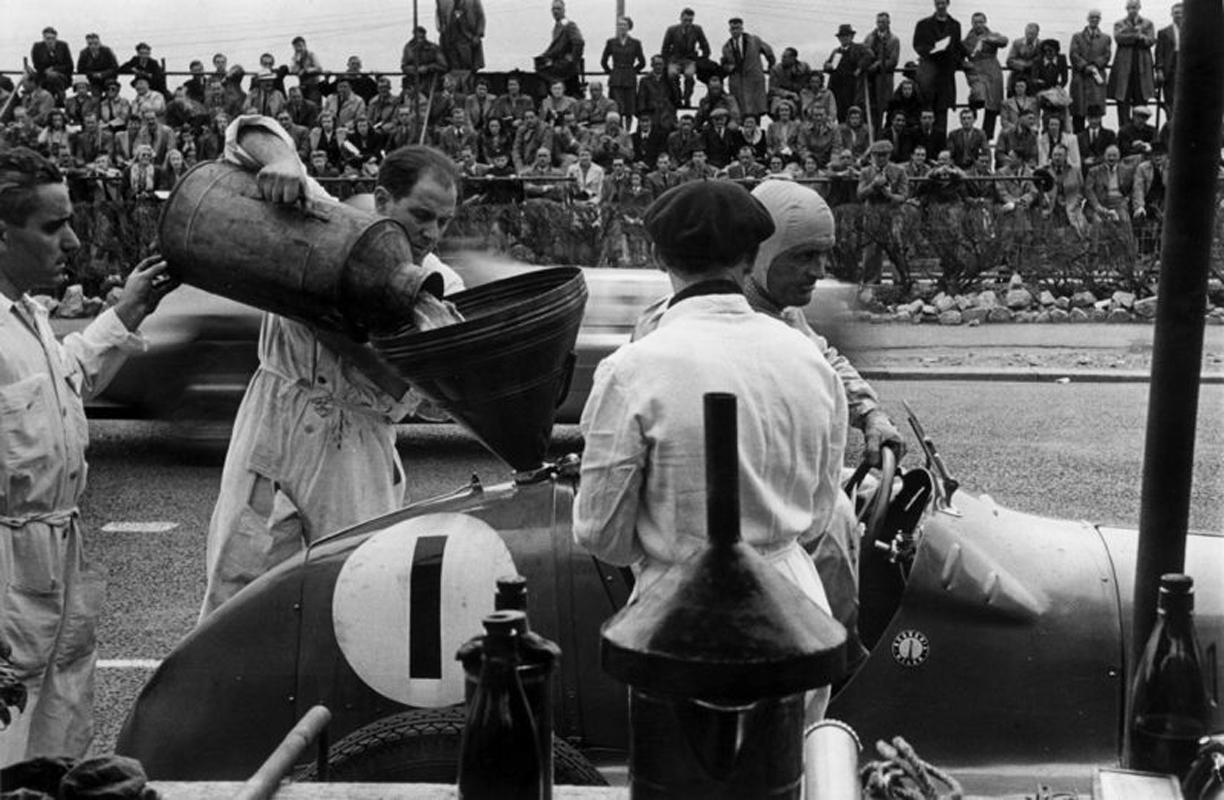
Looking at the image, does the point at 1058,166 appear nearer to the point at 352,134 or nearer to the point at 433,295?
the point at 352,134

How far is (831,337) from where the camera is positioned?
1123 centimetres

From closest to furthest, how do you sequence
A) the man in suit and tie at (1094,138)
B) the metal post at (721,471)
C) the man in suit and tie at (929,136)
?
Answer: 1. the metal post at (721,471)
2. the man in suit and tie at (1094,138)
3. the man in suit and tie at (929,136)

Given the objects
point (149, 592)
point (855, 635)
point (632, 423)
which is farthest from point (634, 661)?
point (149, 592)

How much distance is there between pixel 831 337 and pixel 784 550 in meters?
8.38

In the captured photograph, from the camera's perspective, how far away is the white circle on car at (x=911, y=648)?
11.3ft

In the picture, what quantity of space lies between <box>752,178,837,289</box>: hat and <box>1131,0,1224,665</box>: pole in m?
1.76

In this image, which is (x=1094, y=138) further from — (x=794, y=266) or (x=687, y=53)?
(x=794, y=266)

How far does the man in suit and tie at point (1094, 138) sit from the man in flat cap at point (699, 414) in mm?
20081

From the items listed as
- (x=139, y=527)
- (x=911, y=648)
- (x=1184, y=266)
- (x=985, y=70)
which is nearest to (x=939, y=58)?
(x=985, y=70)

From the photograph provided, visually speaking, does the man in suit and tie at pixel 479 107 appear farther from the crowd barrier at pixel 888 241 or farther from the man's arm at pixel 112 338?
the man's arm at pixel 112 338

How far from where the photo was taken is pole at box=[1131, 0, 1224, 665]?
2273 mm

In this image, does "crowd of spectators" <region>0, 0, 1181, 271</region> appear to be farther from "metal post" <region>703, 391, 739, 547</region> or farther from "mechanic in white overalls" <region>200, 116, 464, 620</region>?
"metal post" <region>703, 391, 739, 547</region>

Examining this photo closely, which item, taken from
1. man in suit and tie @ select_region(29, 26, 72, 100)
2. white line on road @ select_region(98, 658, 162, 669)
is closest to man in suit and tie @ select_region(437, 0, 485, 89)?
man in suit and tie @ select_region(29, 26, 72, 100)

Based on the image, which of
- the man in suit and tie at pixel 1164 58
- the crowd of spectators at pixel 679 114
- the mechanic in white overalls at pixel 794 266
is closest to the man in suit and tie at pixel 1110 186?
the crowd of spectators at pixel 679 114
